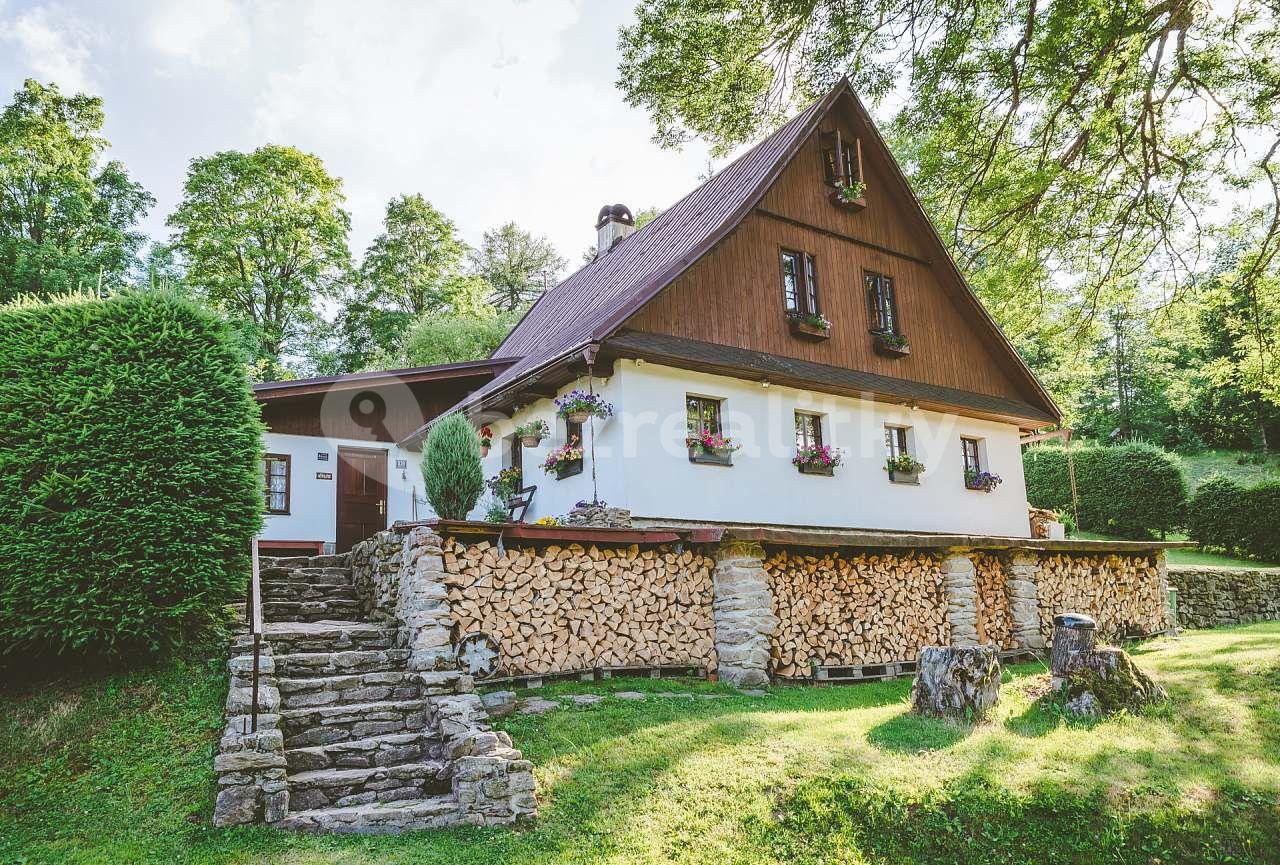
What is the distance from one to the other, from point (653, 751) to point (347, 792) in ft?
7.20

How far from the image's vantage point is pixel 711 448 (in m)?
11.0

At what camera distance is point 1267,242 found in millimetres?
12289

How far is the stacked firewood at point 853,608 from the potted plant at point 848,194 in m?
5.91

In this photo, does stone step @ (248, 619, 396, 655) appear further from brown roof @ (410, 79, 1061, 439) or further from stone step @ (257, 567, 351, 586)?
brown roof @ (410, 79, 1061, 439)

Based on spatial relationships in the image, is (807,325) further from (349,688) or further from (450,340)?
(450,340)

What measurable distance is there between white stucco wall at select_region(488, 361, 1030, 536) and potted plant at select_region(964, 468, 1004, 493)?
0.37ft

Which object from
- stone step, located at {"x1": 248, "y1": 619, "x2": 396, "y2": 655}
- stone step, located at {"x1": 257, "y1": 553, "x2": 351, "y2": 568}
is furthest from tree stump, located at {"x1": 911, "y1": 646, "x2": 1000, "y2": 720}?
stone step, located at {"x1": 257, "y1": 553, "x2": 351, "y2": 568}

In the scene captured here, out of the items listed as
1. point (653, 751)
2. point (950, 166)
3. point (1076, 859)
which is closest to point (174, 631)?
point (653, 751)

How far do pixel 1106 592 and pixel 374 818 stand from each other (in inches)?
497

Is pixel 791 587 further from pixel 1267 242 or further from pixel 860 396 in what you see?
pixel 1267 242

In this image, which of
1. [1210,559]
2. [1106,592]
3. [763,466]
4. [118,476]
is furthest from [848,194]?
[1210,559]

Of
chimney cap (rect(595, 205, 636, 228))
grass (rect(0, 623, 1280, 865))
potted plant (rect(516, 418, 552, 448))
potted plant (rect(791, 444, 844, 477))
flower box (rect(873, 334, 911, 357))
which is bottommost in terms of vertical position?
grass (rect(0, 623, 1280, 865))

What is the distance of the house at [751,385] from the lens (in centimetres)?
1088

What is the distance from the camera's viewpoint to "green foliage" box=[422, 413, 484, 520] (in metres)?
9.84
